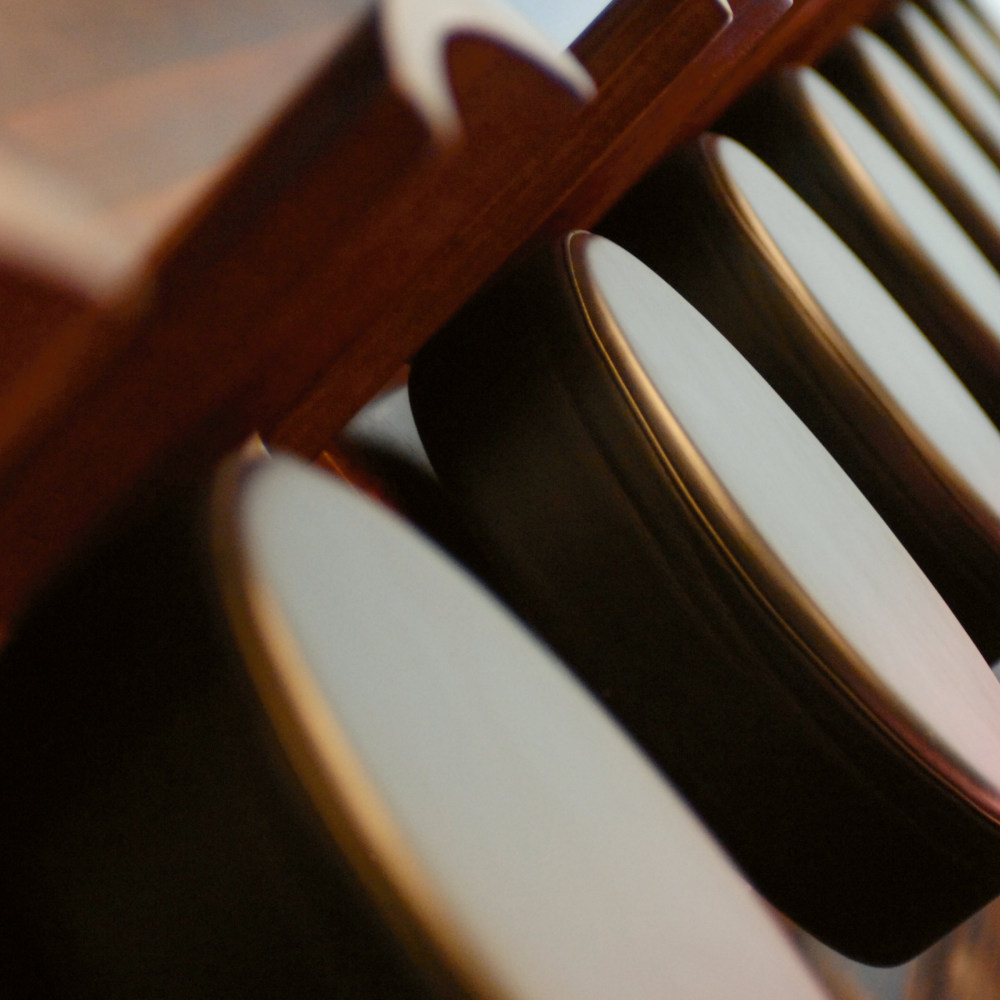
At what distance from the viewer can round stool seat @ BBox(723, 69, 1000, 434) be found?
1.04 meters

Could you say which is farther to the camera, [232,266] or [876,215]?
[876,215]

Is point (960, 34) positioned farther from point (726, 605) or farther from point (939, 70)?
point (726, 605)

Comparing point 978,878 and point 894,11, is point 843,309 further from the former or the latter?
point 894,11

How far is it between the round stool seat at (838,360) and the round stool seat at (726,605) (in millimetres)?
81

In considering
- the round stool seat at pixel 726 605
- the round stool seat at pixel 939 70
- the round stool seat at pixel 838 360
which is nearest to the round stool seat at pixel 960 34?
the round stool seat at pixel 939 70

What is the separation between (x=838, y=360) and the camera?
791 mm

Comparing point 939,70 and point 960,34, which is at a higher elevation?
point 960,34

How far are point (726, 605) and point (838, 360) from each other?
0.31m

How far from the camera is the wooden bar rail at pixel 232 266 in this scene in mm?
223

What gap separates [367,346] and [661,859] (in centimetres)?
50

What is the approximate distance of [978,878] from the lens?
636 mm

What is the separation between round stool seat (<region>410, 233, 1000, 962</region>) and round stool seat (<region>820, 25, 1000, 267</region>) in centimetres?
78

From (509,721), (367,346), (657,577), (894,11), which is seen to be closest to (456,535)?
(367,346)

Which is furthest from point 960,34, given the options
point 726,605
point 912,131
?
point 726,605
